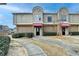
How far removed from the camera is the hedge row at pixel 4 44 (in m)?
3.97

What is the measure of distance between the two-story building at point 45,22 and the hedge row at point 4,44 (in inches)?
10.4

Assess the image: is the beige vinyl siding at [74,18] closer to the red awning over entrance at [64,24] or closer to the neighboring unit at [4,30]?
the red awning over entrance at [64,24]

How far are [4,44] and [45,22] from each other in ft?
2.44

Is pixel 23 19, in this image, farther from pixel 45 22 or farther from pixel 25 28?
pixel 45 22

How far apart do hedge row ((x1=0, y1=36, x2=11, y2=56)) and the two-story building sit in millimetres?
265

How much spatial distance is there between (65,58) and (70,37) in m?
0.37

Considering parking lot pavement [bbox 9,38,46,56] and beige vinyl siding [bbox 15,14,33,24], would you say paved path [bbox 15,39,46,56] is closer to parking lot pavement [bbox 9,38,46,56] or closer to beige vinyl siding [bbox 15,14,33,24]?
parking lot pavement [bbox 9,38,46,56]

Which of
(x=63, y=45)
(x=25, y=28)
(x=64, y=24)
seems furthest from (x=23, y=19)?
(x=63, y=45)

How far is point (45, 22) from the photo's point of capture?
13.6 ft

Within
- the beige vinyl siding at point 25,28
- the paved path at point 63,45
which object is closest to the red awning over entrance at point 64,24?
the paved path at point 63,45

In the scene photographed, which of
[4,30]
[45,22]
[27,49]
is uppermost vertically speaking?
[45,22]

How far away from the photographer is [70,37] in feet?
13.5

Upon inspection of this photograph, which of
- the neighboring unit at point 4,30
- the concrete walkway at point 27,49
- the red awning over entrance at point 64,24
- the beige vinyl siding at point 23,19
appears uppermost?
the beige vinyl siding at point 23,19

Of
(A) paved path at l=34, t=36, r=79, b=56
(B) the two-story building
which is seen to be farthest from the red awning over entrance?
(A) paved path at l=34, t=36, r=79, b=56
